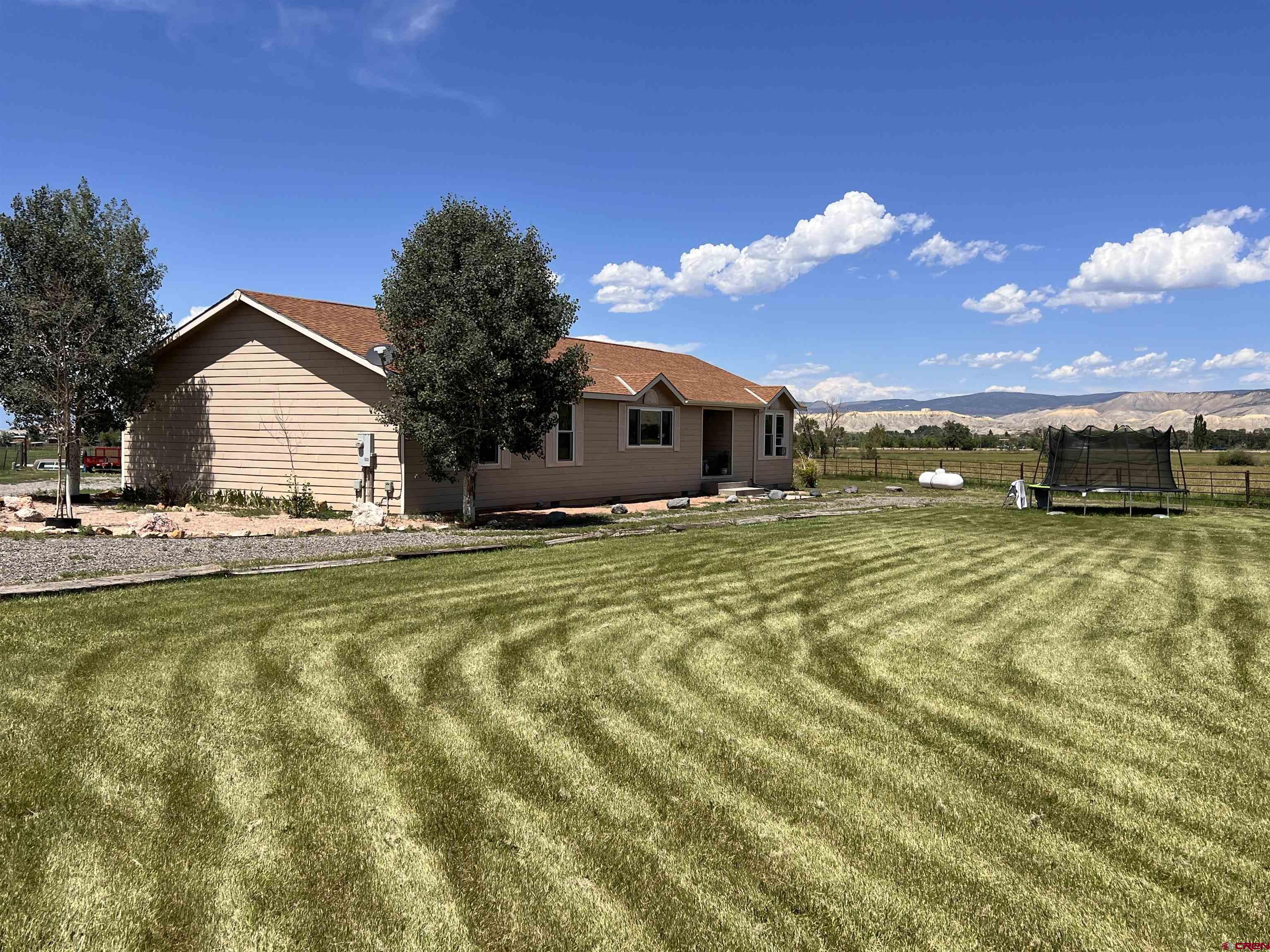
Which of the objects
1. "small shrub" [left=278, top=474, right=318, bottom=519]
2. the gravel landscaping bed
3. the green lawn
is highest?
"small shrub" [left=278, top=474, right=318, bottom=519]

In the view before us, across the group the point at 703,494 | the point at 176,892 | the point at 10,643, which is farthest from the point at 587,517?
the point at 176,892

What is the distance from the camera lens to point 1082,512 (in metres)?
18.5

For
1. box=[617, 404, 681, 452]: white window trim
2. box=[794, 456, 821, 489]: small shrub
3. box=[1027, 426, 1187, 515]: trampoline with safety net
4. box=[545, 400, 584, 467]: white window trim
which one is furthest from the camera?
box=[794, 456, 821, 489]: small shrub

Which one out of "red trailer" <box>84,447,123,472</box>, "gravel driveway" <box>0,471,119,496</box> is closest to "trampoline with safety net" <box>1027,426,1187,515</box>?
"gravel driveway" <box>0,471,119,496</box>

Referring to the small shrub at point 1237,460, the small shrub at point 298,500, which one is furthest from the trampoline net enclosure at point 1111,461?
the small shrub at point 1237,460

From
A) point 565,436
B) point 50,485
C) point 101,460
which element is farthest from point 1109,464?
point 101,460

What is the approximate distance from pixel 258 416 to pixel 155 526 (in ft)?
15.6

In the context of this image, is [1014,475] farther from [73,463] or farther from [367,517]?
[73,463]

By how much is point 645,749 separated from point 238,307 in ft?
54.7

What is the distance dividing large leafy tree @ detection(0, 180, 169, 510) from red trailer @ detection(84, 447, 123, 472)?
1399cm

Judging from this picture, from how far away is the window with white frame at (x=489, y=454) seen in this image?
51.8ft

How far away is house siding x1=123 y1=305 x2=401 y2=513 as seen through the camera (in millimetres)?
15789

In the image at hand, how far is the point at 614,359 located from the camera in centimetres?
2338

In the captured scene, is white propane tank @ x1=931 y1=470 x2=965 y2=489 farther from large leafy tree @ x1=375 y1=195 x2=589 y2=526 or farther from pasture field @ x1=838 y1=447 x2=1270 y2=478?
large leafy tree @ x1=375 y1=195 x2=589 y2=526
